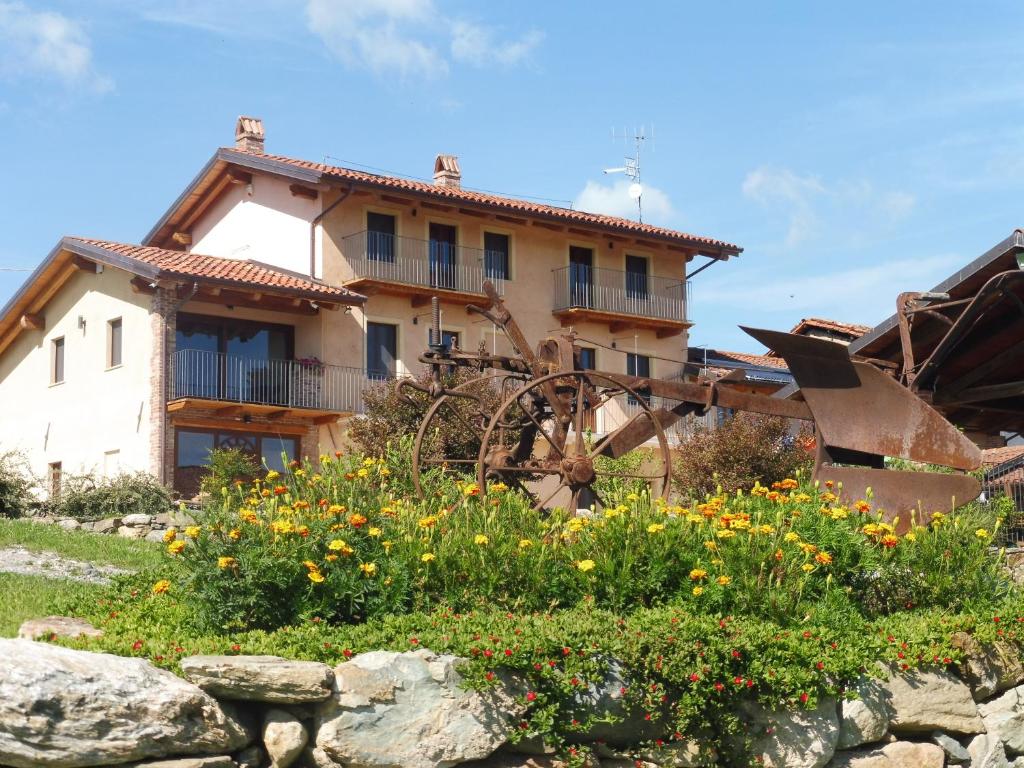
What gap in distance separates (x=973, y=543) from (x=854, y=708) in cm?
215

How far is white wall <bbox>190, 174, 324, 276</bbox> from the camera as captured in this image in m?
31.6

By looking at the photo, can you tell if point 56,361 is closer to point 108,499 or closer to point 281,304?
point 281,304

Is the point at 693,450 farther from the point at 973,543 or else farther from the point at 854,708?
the point at 854,708

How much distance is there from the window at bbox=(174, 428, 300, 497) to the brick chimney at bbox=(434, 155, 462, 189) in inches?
414

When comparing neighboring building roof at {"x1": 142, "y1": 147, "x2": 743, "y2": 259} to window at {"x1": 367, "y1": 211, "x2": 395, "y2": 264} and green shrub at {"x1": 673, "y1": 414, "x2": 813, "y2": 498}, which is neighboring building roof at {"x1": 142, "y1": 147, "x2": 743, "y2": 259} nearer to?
window at {"x1": 367, "y1": 211, "x2": 395, "y2": 264}

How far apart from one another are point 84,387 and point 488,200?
10480 millimetres

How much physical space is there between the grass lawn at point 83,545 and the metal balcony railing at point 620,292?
18482 millimetres

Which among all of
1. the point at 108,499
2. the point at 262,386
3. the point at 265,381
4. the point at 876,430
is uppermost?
the point at 265,381

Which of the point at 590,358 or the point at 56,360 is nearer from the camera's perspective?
the point at 56,360

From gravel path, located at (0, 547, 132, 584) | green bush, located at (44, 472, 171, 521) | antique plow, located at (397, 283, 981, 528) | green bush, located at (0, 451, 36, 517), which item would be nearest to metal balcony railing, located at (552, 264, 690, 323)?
green bush, located at (44, 472, 171, 521)

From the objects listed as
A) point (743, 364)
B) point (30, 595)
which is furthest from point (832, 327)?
point (30, 595)

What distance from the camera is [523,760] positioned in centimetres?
739

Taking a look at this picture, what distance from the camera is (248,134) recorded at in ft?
113

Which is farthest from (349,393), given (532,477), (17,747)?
(17,747)
